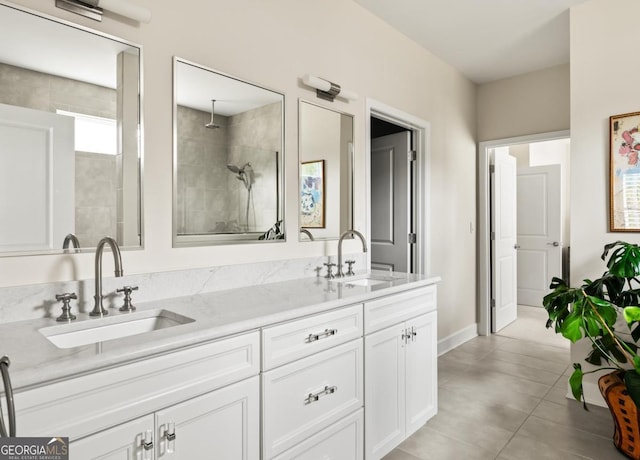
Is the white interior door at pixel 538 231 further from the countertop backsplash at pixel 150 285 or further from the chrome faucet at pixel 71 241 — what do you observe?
the chrome faucet at pixel 71 241

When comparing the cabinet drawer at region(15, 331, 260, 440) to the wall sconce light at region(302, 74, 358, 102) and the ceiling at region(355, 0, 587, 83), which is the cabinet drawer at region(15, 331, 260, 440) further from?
the ceiling at region(355, 0, 587, 83)

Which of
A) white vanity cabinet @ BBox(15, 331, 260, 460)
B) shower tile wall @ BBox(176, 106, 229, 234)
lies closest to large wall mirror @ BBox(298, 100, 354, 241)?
shower tile wall @ BBox(176, 106, 229, 234)

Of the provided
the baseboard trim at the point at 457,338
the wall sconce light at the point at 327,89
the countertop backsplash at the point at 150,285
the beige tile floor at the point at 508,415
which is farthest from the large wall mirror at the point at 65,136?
the baseboard trim at the point at 457,338

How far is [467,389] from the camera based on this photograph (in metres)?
2.89

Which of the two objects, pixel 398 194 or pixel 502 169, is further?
pixel 502 169

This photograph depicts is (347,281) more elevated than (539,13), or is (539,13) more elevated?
(539,13)

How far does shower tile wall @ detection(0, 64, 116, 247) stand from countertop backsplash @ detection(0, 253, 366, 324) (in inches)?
6.8

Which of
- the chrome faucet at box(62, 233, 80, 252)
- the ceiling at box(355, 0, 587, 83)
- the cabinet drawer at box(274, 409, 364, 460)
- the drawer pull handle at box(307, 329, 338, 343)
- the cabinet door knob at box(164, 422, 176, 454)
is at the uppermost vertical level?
the ceiling at box(355, 0, 587, 83)

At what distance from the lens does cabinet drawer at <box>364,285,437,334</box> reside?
193 centimetres

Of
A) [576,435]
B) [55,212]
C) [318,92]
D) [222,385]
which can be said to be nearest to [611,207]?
[576,435]

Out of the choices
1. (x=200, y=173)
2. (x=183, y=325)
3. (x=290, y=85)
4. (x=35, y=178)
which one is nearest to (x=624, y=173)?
(x=290, y=85)

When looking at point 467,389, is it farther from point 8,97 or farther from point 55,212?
point 8,97

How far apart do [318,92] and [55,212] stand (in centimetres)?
157

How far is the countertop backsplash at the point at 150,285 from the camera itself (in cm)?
135
